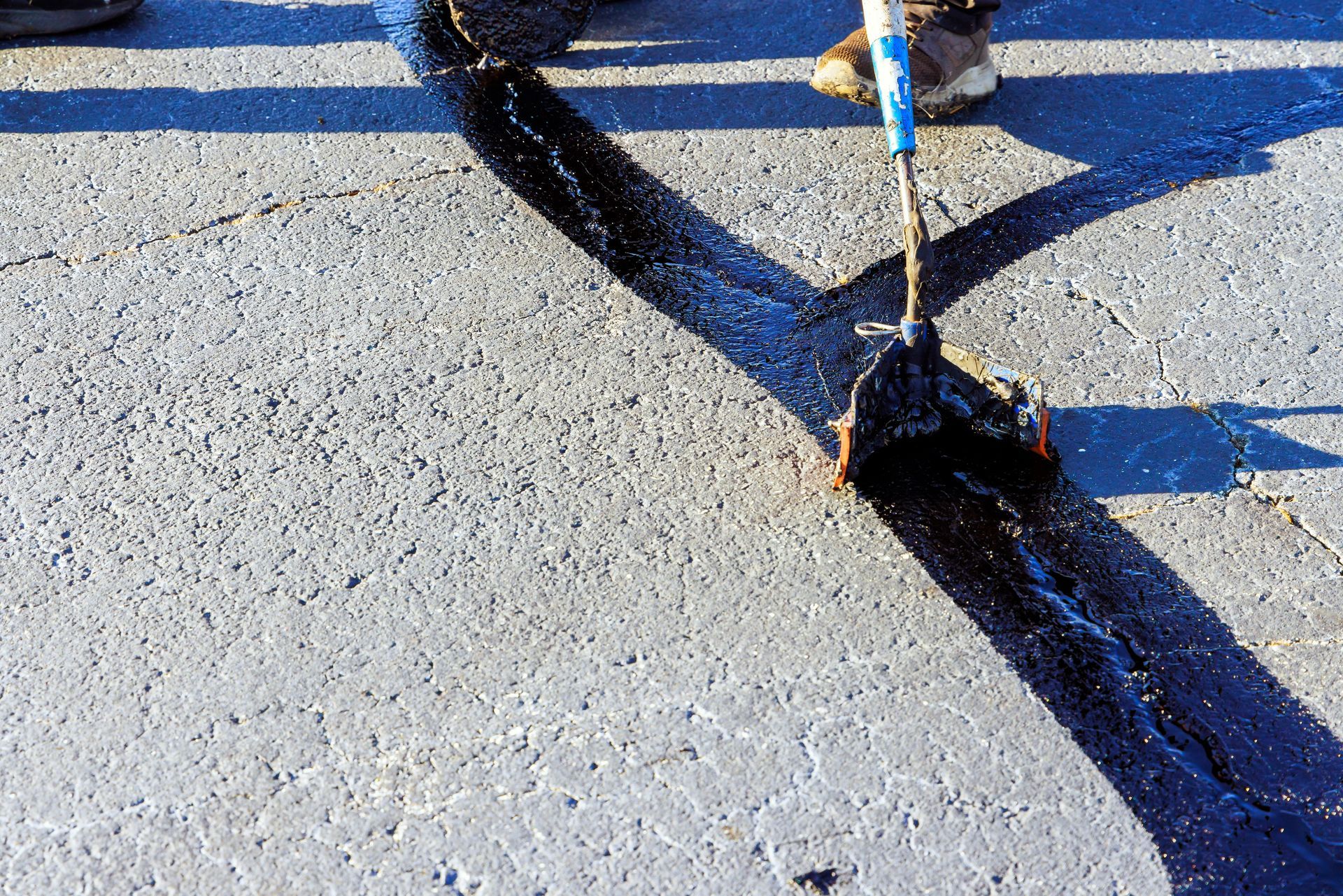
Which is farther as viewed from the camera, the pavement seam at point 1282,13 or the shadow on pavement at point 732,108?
the pavement seam at point 1282,13

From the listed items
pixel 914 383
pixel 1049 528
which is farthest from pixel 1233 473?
pixel 914 383

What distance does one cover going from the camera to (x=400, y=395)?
2.89 m

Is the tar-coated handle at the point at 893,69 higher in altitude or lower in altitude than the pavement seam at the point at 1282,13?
higher

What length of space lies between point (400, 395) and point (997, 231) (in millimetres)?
1838

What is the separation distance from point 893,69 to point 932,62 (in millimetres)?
1196

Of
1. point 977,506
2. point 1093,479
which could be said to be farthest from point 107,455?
point 1093,479

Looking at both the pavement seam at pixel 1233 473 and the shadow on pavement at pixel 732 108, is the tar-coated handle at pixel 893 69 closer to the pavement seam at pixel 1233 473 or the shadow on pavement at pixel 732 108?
the pavement seam at pixel 1233 473

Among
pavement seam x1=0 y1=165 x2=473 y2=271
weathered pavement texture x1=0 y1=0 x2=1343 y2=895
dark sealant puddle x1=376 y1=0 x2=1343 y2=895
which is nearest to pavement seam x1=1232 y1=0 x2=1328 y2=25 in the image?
weathered pavement texture x1=0 y1=0 x2=1343 y2=895

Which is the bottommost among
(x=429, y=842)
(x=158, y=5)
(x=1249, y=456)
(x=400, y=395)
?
(x=1249, y=456)

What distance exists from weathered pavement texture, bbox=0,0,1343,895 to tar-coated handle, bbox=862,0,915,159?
62cm

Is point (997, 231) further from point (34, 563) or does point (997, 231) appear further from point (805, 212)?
point (34, 563)

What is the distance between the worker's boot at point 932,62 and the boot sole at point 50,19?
274cm

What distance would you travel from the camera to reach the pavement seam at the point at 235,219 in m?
3.32

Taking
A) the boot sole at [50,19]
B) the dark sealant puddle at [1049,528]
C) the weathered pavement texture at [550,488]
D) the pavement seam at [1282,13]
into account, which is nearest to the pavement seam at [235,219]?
the weathered pavement texture at [550,488]
